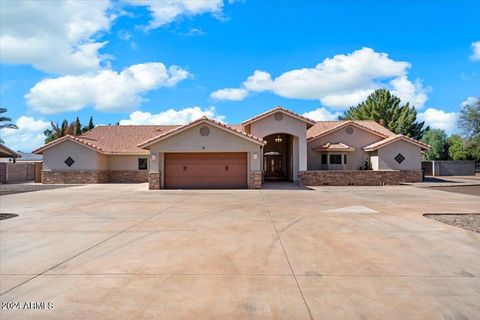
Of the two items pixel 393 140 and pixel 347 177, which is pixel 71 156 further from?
pixel 393 140

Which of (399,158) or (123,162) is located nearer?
(399,158)

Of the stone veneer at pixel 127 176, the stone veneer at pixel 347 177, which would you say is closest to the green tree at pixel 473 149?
the stone veneer at pixel 347 177

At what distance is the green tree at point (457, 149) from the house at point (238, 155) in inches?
657

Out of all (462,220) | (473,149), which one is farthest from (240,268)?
(473,149)

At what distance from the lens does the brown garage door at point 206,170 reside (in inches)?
893

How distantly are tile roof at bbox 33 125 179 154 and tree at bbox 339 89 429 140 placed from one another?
3151 centimetres

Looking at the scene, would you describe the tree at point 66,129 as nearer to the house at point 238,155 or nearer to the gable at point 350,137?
the house at point 238,155

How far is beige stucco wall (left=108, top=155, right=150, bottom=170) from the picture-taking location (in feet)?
97.6

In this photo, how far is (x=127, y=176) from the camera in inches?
1165

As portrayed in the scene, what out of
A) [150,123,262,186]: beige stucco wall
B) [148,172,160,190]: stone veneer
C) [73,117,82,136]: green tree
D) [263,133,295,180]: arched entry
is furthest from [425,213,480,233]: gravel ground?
[73,117,82,136]: green tree

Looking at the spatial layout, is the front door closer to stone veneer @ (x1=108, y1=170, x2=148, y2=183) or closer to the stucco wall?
stone veneer @ (x1=108, y1=170, x2=148, y2=183)

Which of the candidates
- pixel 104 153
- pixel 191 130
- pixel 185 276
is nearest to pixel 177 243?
pixel 185 276

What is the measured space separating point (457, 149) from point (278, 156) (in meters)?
27.3

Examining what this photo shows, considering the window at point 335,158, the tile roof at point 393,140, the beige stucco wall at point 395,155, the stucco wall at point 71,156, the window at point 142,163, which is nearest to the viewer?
the tile roof at point 393,140
